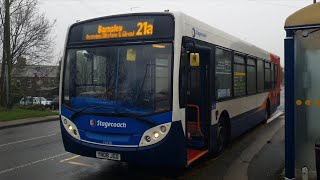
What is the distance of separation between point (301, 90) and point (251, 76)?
5737 millimetres

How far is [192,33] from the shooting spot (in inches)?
297

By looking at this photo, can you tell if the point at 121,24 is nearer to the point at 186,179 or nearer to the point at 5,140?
the point at 186,179

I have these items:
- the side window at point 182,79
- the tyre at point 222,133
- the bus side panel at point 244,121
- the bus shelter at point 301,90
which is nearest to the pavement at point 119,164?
the tyre at point 222,133

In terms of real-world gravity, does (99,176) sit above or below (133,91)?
below

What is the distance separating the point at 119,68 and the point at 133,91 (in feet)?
1.61

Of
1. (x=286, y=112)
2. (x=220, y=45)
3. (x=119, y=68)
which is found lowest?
(x=286, y=112)

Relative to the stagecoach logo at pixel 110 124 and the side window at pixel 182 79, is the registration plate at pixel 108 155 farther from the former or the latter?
the side window at pixel 182 79

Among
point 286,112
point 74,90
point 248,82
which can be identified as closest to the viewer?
point 286,112

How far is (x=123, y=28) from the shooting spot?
721 cm

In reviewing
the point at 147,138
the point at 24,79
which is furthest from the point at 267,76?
the point at 24,79

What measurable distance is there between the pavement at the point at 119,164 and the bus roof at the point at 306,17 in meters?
2.81

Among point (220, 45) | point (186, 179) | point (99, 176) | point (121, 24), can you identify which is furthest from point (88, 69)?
point (220, 45)

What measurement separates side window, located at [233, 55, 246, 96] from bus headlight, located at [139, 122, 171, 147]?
166 inches

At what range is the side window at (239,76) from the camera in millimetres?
10469
